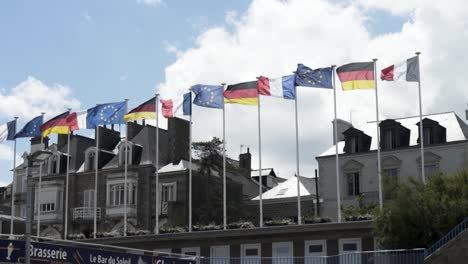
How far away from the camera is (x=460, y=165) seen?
58125mm

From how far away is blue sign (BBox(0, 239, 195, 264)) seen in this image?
28.9 m

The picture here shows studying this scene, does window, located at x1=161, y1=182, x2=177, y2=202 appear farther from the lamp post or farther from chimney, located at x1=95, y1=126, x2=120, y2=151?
the lamp post

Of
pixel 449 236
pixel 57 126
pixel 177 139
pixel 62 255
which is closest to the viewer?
pixel 449 236

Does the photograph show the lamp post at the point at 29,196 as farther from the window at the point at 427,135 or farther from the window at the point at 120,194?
the window at the point at 120,194

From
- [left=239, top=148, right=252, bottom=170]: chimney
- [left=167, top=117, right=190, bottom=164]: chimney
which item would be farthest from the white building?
[left=239, top=148, right=252, bottom=170]: chimney

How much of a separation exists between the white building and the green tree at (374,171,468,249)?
77.9ft

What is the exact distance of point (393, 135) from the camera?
62.8m

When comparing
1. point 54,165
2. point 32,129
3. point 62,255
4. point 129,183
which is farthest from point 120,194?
point 62,255

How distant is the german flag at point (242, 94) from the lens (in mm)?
45591

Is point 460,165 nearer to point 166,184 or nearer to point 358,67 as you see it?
point 358,67

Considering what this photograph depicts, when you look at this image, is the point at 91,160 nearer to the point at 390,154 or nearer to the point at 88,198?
the point at 88,198

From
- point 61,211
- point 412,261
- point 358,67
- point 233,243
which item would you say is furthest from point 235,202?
point 412,261

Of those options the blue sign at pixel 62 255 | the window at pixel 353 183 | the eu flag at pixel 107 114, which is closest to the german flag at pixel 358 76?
the blue sign at pixel 62 255

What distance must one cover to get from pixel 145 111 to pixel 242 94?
6.95m
